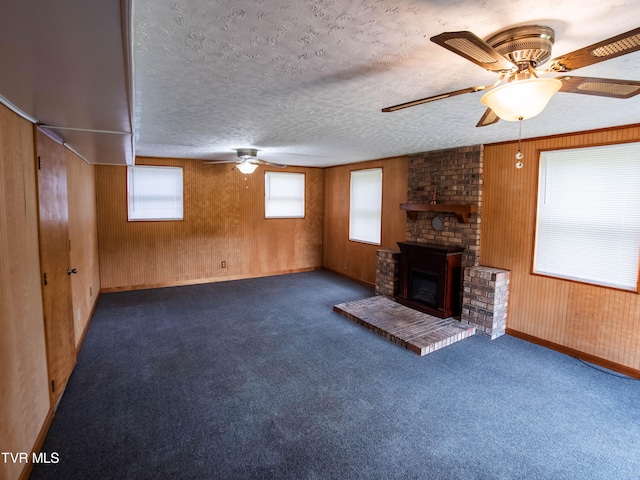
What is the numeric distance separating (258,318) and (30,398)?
273cm

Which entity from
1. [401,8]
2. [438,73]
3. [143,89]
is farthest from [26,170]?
[438,73]

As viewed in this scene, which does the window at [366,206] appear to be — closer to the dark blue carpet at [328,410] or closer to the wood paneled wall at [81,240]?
the dark blue carpet at [328,410]

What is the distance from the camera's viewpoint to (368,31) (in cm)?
157

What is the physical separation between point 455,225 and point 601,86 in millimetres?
3196

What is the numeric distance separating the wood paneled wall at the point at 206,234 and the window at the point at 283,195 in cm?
13

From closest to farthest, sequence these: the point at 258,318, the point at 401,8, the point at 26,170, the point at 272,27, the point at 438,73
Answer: the point at 401,8 < the point at 272,27 < the point at 438,73 < the point at 26,170 < the point at 258,318

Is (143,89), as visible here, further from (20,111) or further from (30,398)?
(30,398)

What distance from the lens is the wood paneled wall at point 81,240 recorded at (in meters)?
3.49

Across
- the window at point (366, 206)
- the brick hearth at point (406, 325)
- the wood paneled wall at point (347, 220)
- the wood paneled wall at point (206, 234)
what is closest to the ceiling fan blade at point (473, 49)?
the brick hearth at point (406, 325)

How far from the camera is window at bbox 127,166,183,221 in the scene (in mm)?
5824

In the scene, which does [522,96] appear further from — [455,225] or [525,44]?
[455,225]

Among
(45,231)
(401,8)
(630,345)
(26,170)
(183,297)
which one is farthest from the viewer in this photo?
(183,297)

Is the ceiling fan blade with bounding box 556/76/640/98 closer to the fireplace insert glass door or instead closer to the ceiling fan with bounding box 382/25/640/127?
the ceiling fan with bounding box 382/25/640/127

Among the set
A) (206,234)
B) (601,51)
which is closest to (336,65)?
(601,51)
